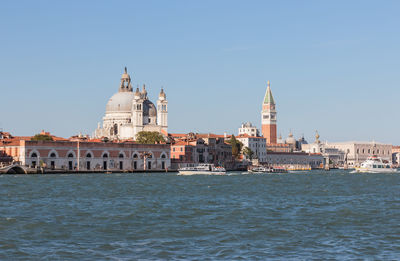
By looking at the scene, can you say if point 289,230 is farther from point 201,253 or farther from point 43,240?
point 43,240

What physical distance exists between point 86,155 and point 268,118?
9460cm

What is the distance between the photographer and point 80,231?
22188 millimetres

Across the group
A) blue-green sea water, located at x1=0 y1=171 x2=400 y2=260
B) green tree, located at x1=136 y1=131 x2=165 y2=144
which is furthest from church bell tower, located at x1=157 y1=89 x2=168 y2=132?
blue-green sea water, located at x1=0 y1=171 x2=400 y2=260

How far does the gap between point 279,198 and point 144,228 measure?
1548 cm

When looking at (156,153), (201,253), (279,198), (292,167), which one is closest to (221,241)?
(201,253)

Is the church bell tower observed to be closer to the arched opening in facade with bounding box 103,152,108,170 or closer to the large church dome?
the large church dome

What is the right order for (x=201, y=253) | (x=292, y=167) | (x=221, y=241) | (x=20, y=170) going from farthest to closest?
(x=292, y=167) → (x=20, y=170) → (x=221, y=241) → (x=201, y=253)

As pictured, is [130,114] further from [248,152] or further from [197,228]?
[197,228]

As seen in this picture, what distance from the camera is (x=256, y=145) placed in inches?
5694

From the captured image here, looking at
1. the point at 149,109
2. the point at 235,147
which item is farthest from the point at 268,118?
the point at 149,109

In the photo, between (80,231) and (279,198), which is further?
(279,198)

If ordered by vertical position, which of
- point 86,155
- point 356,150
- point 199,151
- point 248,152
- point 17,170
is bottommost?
point 17,170

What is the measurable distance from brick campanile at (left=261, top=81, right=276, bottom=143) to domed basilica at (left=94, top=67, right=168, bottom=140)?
51.2 meters

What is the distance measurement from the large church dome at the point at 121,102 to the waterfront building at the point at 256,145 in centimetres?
2476
